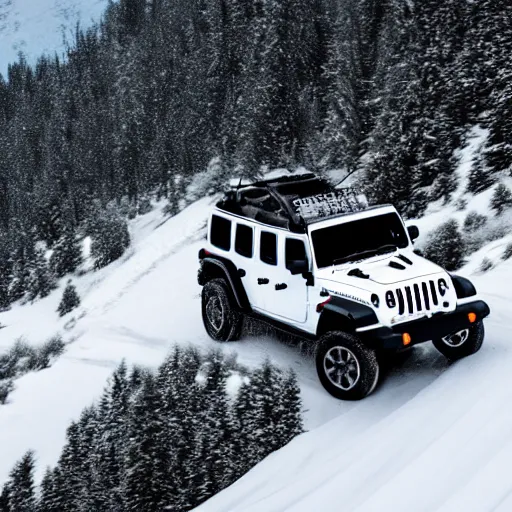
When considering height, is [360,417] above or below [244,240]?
below

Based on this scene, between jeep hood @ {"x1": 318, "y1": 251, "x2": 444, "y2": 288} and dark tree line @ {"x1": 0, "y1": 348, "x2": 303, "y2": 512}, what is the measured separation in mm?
1729

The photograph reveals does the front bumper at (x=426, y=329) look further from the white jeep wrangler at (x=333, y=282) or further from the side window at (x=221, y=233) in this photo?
the side window at (x=221, y=233)

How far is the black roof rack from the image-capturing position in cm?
891

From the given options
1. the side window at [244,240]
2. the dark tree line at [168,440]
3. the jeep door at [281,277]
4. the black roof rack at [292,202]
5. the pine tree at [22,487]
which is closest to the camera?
the dark tree line at [168,440]

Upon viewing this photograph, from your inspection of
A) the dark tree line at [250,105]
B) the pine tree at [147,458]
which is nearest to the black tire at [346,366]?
the pine tree at [147,458]

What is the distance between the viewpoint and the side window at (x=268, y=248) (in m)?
9.01

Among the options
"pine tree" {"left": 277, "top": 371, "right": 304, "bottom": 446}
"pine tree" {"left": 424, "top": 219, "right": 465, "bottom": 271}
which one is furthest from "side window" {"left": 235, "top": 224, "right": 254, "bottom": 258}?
"pine tree" {"left": 424, "top": 219, "right": 465, "bottom": 271}

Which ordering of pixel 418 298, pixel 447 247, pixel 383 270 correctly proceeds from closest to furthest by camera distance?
pixel 418 298, pixel 383 270, pixel 447 247

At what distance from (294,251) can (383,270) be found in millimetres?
1257

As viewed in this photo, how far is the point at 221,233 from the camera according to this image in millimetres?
10195

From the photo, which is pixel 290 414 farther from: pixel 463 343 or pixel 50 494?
pixel 50 494

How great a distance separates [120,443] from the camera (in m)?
9.55

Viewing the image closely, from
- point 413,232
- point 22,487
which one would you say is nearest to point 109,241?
point 22,487

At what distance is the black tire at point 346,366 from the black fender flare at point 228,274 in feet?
6.33
